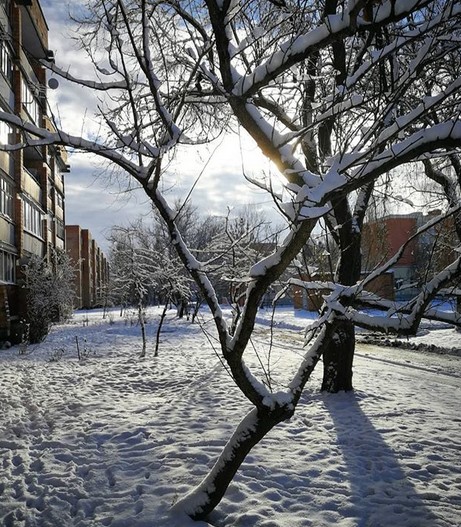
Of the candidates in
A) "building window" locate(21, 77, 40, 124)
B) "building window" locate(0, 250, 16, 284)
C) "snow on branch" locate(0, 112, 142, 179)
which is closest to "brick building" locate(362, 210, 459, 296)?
"snow on branch" locate(0, 112, 142, 179)

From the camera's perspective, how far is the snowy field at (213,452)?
375 cm

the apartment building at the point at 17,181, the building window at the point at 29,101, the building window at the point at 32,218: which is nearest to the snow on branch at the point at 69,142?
the apartment building at the point at 17,181

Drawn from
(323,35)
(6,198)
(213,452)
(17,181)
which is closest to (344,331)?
(213,452)

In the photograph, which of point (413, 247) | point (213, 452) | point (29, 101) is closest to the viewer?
point (213, 452)

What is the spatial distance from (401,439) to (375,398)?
2.00 metres

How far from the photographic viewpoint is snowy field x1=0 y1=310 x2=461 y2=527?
3.75m

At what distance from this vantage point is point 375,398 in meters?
7.41

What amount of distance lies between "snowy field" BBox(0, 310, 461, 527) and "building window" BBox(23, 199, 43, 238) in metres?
10.0

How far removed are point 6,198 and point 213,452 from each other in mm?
13933

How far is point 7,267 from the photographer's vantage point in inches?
622

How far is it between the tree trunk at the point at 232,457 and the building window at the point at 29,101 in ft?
54.0

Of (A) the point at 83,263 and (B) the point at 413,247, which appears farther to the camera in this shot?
(A) the point at 83,263

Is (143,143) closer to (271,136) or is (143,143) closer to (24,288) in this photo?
(271,136)

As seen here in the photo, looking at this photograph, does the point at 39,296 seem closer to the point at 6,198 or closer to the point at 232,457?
the point at 6,198
